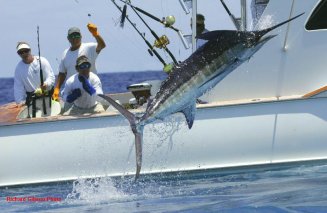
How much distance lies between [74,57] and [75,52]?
0.23 feet

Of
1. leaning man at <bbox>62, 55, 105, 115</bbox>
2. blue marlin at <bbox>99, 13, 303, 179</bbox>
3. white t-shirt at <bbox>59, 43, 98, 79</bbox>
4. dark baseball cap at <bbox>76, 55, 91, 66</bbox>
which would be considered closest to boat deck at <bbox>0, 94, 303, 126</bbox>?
leaning man at <bbox>62, 55, 105, 115</bbox>

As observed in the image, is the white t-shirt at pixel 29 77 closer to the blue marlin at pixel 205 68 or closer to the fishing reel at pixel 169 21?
the fishing reel at pixel 169 21

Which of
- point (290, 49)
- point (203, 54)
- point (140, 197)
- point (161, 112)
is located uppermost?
point (290, 49)

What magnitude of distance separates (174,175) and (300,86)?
1899 mm

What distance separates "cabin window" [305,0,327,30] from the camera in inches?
379

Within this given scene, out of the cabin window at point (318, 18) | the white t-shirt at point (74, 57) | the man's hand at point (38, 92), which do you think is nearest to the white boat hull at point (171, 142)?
the man's hand at point (38, 92)

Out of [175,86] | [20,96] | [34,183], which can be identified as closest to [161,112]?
[175,86]

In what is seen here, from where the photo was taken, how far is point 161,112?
21.2 ft

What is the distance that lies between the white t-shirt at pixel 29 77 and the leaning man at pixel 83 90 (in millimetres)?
773

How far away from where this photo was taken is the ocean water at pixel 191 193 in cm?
771

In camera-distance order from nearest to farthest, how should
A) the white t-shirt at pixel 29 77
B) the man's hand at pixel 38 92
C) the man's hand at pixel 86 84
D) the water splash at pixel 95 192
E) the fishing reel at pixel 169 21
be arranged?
the water splash at pixel 95 192, the man's hand at pixel 86 84, the fishing reel at pixel 169 21, the man's hand at pixel 38 92, the white t-shirt at pixel 29 77

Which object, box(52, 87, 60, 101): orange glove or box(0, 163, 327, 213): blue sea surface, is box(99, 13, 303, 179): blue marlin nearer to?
box(0, 163, 327, 213): blue sea surface

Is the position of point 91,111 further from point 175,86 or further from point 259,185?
point 175,86

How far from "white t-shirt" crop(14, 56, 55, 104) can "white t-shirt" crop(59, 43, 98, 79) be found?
0.63 feet
